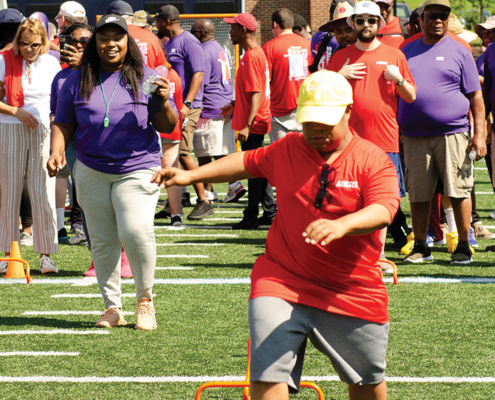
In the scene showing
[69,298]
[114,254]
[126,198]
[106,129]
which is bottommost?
[69,298]

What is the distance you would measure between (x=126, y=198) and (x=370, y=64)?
2.48 m

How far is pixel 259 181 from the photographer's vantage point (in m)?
10.8

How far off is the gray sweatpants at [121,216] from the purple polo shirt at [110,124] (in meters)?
0.08

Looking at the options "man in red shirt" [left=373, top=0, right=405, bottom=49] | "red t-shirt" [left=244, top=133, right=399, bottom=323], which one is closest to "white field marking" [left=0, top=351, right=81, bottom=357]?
"red t-shirt" [left=244, top=133, right=399, bottom=323]

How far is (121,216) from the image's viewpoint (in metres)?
5.98

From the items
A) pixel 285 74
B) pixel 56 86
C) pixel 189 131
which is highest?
pixel 56 86

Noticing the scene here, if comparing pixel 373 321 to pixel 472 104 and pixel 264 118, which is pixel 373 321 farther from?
pixel 264 118

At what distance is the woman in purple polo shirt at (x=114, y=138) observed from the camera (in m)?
5.91

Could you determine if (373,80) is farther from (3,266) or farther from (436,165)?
(3,266)

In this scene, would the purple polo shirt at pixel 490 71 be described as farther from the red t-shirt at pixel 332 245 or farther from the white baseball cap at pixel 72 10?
the red t-shirt at pixel 332 245

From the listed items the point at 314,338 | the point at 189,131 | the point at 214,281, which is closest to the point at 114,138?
the point at 214,281

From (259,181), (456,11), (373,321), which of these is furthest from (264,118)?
(456,11)

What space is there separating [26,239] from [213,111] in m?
3.79

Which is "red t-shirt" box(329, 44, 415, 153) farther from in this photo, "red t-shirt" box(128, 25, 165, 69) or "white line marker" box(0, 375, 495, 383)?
"red t-shirt" box(128, 25, 165, 69)
